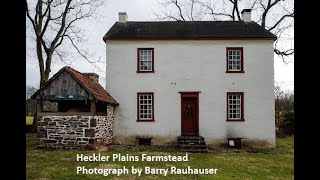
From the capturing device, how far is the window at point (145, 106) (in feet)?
66.9

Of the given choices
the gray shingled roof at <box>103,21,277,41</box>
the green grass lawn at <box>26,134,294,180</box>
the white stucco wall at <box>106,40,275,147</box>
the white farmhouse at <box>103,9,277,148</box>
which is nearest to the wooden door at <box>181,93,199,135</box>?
the white farmhouse at <box>103,9,277,148</box>

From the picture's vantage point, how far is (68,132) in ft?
55.4

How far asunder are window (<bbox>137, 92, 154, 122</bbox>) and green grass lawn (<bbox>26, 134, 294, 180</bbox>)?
255 cm

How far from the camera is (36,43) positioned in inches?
1099

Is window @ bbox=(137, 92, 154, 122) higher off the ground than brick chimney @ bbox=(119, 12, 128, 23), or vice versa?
brick chimney @ bbox=(119, 12, 128, 23)

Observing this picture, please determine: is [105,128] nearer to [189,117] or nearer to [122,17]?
[189,117]

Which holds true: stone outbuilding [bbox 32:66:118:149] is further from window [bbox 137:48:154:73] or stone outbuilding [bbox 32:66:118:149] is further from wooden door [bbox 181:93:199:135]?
wooden door [bbox 181:93:199:135]

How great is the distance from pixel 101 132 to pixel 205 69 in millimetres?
7254

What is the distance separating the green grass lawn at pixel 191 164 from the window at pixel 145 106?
8.38 ft

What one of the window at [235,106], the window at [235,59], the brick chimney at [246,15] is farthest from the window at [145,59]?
the brick chimney at [246,15]

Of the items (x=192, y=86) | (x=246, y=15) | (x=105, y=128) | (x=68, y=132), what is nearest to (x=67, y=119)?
(x=68, y=132)

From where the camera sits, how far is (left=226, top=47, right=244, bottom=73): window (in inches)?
811

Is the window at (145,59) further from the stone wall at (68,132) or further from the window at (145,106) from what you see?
the stone wall at (68,132)

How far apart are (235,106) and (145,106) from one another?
5.36 metres
